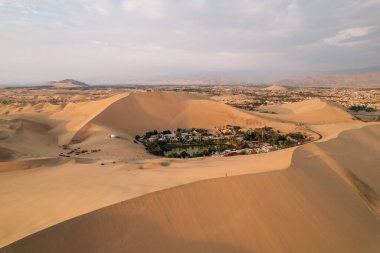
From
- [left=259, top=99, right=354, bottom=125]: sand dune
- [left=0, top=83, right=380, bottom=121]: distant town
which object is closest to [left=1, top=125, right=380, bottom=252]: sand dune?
[left=259, top=99, right=354, bottom=125]: sand dune

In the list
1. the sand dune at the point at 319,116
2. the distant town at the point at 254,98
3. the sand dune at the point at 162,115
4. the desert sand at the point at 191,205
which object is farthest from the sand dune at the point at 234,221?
the distant town at the point at 254,98

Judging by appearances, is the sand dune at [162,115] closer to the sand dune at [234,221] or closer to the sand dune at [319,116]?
the sand dune at [319,116]

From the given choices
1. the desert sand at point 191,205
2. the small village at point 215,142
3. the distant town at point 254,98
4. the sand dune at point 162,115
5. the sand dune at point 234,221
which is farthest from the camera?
the distant town at point 254,98

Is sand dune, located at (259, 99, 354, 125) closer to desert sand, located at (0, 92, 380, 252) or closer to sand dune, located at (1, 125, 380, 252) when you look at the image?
desert sand, located at (0, 92, 380, 252)

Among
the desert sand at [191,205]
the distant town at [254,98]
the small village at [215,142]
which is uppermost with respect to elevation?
the desert sand at [191,205]

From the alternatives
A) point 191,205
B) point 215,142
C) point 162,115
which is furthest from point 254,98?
point 191,205

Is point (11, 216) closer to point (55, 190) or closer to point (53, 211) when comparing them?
point (53, 211)

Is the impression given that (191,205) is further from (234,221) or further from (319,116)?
(319,116)
